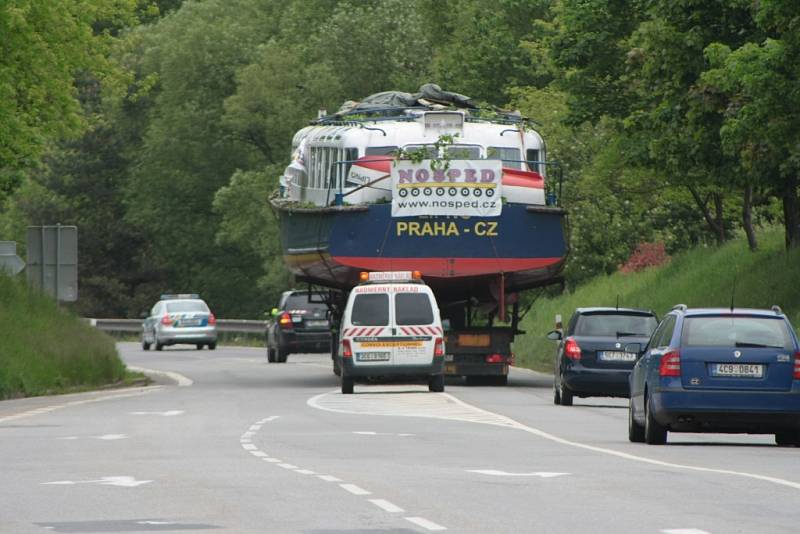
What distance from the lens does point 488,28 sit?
81125 mm

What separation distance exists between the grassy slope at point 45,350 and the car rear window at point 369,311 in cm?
602

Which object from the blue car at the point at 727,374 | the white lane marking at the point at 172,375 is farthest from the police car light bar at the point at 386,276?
the blue car at the point at 727,374

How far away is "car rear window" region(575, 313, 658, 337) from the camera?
3200 cm

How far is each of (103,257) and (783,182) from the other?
59714mm

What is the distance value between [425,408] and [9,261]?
620 inches

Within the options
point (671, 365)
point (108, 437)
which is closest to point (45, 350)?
point (108, 437)

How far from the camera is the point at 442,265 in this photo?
3675 cm

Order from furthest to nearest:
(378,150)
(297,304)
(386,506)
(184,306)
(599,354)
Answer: (184,306) < (297,304) < (378,150) < (599,354) < (386,506)

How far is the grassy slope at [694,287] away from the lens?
1700 inches

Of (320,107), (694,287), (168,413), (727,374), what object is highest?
(320,107)

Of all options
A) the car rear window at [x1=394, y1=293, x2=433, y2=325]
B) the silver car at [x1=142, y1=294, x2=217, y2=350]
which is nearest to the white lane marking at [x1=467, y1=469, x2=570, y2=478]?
the car rear window at [x1=394, y1=293, x2=433, y2=325]

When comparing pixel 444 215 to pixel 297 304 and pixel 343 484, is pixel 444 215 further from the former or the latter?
pixel 343 484

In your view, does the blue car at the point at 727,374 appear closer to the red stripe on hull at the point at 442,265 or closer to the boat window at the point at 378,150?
the red stripe on hull at the point at 442,265

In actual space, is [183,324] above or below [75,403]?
above
